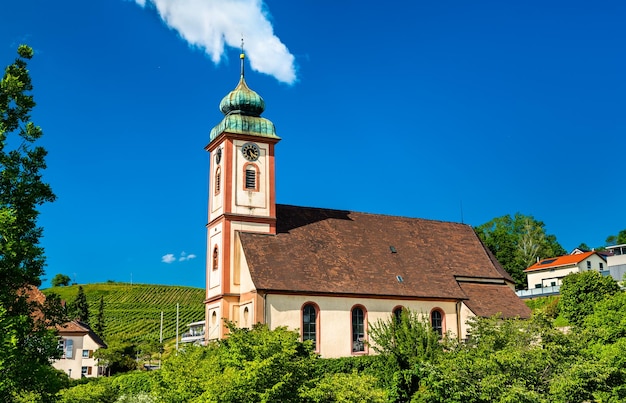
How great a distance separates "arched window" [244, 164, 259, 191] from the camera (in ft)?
138

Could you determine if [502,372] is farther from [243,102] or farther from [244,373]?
[243,102]

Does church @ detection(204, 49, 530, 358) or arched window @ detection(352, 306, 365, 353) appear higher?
church @ detection(204, 49, 530, 358)

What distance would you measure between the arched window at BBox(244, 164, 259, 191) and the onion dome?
2078 mm

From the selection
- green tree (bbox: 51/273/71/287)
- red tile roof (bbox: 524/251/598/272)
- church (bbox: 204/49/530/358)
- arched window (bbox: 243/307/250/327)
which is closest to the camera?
arched window (bbox: 243/307/250/327)

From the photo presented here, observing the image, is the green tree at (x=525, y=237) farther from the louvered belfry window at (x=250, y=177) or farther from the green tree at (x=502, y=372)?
the green tree at (x=502, y=372)

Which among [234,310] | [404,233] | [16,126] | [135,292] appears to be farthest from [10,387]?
[135,292]

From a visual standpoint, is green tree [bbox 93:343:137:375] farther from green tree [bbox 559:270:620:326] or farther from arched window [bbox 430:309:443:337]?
green tree [bbox 559:270:620:326]

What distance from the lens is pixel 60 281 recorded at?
15900 cm

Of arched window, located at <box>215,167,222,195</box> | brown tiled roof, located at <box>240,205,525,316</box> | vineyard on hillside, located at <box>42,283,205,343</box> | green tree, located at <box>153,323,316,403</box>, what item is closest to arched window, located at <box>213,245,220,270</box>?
brown tiled roof, located at <box>240,205,525,316</box>

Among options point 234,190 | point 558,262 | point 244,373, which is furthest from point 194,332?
point 244,373

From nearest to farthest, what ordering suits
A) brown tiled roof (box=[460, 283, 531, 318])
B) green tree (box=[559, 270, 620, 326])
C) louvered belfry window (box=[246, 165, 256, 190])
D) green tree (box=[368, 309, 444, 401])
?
green tree (box=[368, 309, 444, 401]) < louvered belfry window (box=[246, 165, 256, 190]) < brown tiled roof (box=[460, 283, 531, 318]) < green tree (box=[559, 270, 620, 326])

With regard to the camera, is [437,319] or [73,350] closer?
[437,319]

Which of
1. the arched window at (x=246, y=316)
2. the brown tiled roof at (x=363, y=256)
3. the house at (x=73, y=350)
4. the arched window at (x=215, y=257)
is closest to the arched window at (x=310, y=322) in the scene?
the brown tiled roof at (x=363, y=256)

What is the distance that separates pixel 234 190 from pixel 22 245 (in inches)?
859
